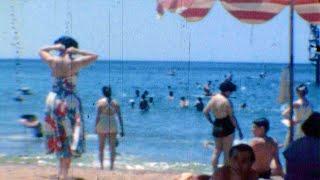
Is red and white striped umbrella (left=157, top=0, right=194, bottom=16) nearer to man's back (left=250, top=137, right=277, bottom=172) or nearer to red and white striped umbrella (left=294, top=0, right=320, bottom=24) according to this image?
red and white striped umbrella (left=294, top=0, right=320, bottom=24)

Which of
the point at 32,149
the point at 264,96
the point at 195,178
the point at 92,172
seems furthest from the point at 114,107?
the point at 264,96

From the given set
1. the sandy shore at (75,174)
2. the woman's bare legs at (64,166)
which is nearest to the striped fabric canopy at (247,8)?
the woman's bare legs at (64,166)

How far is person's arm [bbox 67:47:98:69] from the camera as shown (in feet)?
18.2

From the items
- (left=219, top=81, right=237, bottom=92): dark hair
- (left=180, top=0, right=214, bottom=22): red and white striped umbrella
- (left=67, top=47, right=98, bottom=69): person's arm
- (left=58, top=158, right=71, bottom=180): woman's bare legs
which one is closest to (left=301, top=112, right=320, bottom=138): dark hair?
(left=180, top=0, right=214, bottom=22): red and white striped umbrella

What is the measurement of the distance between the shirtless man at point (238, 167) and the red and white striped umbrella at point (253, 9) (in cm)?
146

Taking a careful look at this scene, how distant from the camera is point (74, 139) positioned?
5652mm

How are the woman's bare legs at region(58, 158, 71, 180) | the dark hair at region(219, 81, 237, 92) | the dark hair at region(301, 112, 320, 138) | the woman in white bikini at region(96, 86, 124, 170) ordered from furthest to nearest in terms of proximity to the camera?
the woman in white bikini at region(96, 86, 124, 170)
the dark hair at region(219, 81, 237, 92)
the woman's bare legs at region(58, 158, 71, 180)
the dark hair at region(301, 112, 320, 138)

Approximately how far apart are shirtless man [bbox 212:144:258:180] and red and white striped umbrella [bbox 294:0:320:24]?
5.35ft

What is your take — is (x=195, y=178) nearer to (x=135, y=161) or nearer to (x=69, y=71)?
(x=69, y=71)

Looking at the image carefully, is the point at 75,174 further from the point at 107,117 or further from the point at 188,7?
the point at 188,7

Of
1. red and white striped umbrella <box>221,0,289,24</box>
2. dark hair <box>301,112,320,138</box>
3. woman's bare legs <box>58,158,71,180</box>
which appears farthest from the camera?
woman's bare legs <box>58,158,71,180</box>

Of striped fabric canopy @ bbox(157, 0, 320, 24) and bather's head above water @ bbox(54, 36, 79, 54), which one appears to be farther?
bather's head above water @ bbox(54, 36, 79, 54)

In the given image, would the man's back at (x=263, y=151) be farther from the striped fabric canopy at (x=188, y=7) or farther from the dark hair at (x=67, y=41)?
the dark hair at (x=67, y=41)

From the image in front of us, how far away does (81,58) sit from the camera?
560cm
